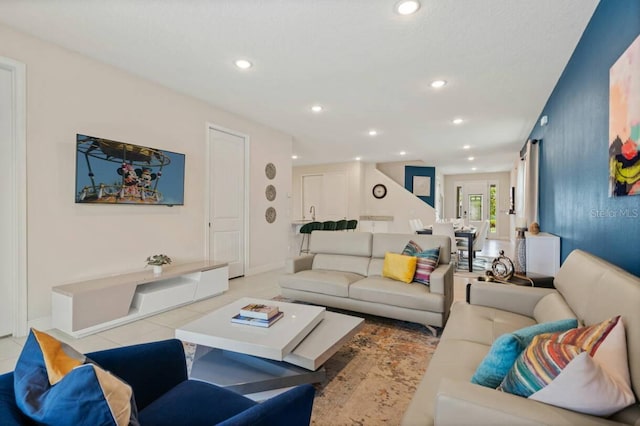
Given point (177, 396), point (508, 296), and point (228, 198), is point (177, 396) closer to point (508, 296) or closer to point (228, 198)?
point (508, 296)

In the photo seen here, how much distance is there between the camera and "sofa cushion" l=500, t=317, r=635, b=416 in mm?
885

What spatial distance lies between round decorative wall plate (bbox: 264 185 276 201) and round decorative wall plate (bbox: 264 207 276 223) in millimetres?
205

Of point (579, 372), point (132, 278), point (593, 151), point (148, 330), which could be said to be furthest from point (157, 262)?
point (593, 151)

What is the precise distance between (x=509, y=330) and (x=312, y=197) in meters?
8.43

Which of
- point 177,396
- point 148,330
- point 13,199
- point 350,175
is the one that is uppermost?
point 350,175

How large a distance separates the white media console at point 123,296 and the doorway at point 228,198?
28.0 inches

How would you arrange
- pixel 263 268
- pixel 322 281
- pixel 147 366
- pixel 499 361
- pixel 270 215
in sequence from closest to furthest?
1. pixel 499 361
2. pixel 147 366
3. pixel 322 281
4. pixel 263 268
5. pixel 270 215

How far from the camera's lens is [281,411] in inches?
34.9

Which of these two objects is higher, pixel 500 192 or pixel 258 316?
pixel 500 192

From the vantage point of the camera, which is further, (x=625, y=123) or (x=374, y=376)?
(x=374, y=376)

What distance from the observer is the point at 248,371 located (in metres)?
1.83

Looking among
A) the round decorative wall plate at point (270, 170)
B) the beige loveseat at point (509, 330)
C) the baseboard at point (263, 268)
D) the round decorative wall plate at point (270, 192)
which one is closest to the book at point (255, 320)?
the beige loveseat at point (509, 330)

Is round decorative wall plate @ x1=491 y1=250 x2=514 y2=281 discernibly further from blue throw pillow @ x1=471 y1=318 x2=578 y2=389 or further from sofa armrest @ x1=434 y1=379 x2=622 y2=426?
sofa armrest @ x1=434 y1=379 x2=622 y2=426

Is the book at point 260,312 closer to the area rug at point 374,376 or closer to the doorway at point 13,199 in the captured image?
the area rug at point 374,376
